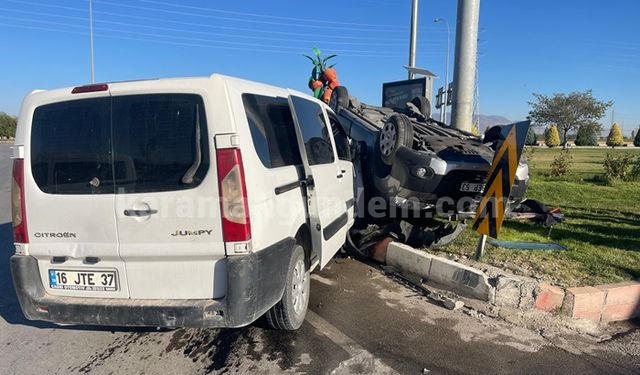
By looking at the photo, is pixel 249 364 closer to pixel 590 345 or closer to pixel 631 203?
pixel 590 345

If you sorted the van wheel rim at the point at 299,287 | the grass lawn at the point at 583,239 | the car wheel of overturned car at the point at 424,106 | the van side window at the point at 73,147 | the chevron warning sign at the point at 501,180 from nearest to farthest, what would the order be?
the van side window at the point at 73,147
the van wheel rim at the point at 299,287
the chevron warning sign at the point at 501,180
the grass lawn at the point at 583,239
the car wheel of overturned car at the point at 424,106

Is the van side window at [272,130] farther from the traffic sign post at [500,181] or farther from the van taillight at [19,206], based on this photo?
the traffic sign post at [500,181]

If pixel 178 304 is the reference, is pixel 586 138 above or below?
above

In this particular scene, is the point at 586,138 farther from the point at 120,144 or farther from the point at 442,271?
the point at 120,144

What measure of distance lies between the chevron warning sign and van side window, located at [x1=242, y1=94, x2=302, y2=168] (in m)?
2.32

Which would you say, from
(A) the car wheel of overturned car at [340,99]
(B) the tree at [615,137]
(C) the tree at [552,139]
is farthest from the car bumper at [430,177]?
(B) the tree at [615,137]

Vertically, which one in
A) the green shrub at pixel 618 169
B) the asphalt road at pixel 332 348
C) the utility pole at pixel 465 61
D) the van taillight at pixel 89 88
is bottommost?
the asphalt road at pixel 332 348

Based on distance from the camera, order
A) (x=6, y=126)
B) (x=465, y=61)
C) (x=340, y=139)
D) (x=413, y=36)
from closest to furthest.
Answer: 1. (x=340, y=139)
2. (x=465, y=61)
3. (x=413, y=36)
4. (x=6, y=126)

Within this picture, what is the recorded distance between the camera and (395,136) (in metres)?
5.55

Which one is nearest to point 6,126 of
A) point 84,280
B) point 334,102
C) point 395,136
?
point 334,102

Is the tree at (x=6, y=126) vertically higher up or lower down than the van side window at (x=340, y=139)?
higher up

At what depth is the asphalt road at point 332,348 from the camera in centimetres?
310

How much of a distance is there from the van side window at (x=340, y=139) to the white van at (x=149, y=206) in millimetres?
1966

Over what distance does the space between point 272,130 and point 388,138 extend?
2.69 m
